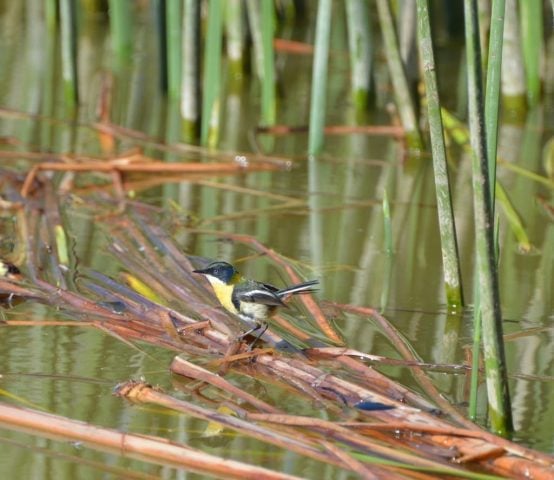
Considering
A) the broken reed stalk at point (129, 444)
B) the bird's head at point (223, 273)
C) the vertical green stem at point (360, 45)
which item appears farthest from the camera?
the vertical green stem at point (360, 45)

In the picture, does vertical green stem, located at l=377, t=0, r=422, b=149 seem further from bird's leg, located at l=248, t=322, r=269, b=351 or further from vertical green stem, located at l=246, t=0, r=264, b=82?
bird's leg, located at l=248, t=322, r=269, b=351

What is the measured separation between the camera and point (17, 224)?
206 inches

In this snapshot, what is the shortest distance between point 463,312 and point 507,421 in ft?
3.78

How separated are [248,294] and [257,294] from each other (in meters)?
0.04

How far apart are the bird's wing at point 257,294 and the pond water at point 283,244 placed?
10.3 inches

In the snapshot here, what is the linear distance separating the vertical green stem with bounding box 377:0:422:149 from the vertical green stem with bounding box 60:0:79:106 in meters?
1.89

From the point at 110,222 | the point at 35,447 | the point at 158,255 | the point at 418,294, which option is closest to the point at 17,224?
the point at 110,222

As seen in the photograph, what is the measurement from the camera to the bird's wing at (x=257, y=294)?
12.3 ft

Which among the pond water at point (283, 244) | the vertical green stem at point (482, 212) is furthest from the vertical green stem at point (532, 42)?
the vertical green stem at point (482, 212)

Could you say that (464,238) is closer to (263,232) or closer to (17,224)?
(263,232)

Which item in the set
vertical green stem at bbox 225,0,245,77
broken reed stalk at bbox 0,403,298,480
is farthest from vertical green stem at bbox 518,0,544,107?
broken reed stalk at bbox 0,403,298,480

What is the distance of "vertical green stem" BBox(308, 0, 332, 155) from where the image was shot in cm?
609

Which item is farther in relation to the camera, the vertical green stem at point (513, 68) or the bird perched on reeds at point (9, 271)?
the vertical green stem at point (513, 68)

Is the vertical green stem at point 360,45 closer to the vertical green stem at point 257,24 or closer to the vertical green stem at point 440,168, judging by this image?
the vertical green stem at point 257,24
